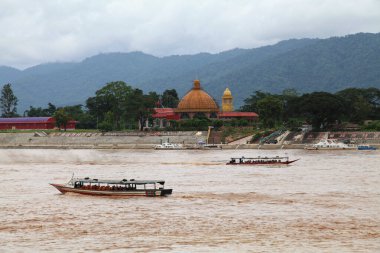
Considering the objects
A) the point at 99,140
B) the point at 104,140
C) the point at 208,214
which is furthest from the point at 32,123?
the point at 208,214

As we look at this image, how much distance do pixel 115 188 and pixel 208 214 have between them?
38.4 feet

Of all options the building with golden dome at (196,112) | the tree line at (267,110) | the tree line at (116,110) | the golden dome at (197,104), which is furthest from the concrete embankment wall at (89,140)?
the golden dome at (197,104)

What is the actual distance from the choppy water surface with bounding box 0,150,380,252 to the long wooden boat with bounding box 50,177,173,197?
779mm

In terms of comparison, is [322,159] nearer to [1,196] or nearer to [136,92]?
[1,196]

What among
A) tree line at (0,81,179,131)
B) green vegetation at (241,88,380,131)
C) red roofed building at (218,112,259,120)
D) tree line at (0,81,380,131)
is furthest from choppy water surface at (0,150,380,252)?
red roofed building at (218,112,259,120)

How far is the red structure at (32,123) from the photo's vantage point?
176m

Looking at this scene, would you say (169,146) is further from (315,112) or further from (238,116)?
(238,116)

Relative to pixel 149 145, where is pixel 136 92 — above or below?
above

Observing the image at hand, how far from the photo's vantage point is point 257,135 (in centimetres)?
13300

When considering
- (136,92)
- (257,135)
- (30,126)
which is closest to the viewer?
(257,135)

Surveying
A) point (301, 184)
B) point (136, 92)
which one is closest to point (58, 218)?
point (301, 184)

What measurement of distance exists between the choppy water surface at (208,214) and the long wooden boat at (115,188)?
2.56 ft

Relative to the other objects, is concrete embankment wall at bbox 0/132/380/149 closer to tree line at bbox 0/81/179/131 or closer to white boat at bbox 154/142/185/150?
white boat at bbox 154/142/185/150

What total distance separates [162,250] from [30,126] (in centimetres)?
14561
